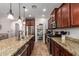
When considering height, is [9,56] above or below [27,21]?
below

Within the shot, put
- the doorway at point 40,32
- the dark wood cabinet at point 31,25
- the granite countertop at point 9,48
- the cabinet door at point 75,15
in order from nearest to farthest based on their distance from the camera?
the granite countertop at point 9,48 → the cabinet door at point 75,15 → the dark wood cabinet at point 31,25 → the doorway at point 40,32

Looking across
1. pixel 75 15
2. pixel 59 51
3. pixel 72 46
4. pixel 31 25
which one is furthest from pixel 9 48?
pixel 31 25

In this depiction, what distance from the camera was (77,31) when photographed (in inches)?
174

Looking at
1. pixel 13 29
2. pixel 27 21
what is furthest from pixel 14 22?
pixel 27 21

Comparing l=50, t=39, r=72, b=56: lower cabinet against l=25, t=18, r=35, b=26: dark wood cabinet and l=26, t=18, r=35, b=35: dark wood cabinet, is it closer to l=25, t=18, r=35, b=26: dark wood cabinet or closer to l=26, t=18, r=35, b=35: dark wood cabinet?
l=26, t=18, r=35, b=35: dark wood cabinet

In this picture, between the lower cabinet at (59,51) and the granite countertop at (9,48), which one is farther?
the lower cabinet at (59,51)

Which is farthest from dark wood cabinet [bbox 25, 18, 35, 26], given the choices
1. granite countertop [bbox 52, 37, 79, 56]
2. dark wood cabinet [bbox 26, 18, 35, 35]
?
granite countertop [bbox 52, 37, 79, 56]

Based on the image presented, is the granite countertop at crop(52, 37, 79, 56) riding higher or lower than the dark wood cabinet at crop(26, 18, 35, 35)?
lower

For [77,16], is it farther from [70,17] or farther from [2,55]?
[2,55]

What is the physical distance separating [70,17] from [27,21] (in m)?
8.55

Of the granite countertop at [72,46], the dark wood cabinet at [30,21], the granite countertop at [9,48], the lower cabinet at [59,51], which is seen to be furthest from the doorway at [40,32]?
the granite countertop at [9,48]

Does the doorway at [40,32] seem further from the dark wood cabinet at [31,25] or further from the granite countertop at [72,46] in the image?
the granite countertop at [72,46]

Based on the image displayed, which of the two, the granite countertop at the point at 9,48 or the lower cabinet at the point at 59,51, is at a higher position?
the granite countertop at the point at 9,48

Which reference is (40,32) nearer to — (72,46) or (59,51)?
(59,51)
